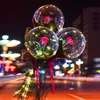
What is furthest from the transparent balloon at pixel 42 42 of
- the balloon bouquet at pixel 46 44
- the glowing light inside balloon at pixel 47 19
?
the glowing light inside balloon at pixel 47 19

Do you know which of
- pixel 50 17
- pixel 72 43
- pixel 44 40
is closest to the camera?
pixel 44 40

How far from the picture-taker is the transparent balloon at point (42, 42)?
8727mm

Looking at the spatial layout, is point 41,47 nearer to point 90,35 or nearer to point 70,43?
point 70,43

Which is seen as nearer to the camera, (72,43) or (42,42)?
(42,42)

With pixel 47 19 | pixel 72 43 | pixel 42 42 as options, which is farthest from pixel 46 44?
pixel 47 19

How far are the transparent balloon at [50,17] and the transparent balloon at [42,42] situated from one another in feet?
1.55

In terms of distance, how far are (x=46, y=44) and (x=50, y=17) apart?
832 mm

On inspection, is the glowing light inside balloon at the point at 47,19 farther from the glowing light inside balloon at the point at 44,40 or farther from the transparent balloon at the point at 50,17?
the glowing light inside balloon at the point at 44,40

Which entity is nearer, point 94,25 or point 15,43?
point 15,43

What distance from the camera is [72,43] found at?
9.21 metres

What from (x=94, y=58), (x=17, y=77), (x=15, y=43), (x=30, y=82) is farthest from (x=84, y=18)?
(x=30, y=82)

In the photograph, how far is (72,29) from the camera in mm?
9258

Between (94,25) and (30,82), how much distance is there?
14036cm

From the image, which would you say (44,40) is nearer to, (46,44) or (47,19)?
(46,44)
